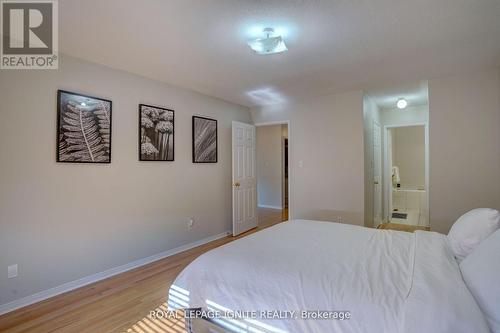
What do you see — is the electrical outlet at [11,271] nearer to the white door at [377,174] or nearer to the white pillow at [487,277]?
the white pillow at [487,277]

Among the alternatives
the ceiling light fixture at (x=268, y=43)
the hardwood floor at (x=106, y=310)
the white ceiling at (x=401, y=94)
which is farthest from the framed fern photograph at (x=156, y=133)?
the white ceiling at (x=401, y=94)

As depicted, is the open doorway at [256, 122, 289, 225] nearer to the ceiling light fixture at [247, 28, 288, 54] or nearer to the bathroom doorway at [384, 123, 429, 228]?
the bathroom doorway at [384, 123, 429, 228]

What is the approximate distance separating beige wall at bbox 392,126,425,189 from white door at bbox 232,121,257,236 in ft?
15.8

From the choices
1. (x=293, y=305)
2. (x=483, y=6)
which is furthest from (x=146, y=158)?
(x=483, y=6)

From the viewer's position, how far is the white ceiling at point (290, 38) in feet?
6.00

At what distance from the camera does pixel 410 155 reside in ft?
23.9

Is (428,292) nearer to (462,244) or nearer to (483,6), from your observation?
(462,244)

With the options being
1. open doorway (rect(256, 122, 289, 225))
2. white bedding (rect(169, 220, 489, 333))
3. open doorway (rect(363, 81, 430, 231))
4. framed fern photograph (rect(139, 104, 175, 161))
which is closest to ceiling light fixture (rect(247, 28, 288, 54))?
white bedding (rect(169, 220, 489, 333))

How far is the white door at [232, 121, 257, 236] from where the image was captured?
448 cm

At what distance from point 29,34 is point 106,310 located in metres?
2.48

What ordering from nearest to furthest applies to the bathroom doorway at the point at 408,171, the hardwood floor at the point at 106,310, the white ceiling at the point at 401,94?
the hardwood floor at the point at 106,310 → the white ceiling at the point at 401,94 → the bathroom doorway at the point at 408,171

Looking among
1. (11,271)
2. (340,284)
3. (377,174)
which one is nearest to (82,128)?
(11,271)

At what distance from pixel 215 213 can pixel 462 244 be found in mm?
3349

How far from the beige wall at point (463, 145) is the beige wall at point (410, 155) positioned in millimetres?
4151
